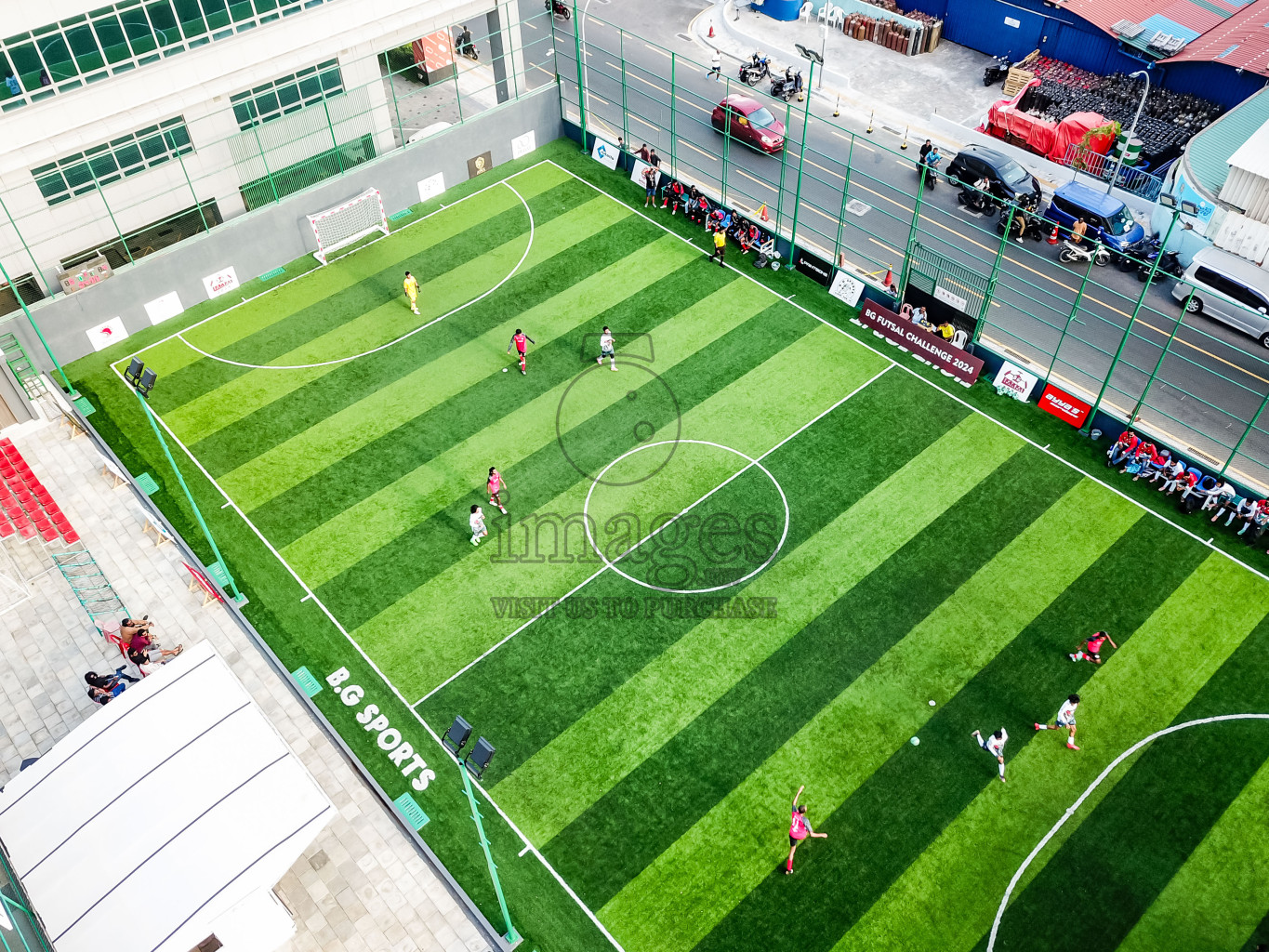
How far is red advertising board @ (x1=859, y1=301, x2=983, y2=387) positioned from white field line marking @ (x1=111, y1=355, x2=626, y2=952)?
18797 mm

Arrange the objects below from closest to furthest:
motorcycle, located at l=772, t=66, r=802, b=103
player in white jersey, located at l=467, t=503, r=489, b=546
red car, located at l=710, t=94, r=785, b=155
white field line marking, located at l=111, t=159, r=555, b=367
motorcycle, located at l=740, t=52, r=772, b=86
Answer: player in white jersey, located at l=467, t=503, r=489, b=546, white field line marking, located at l=111, t=159, r=555, b=367, red car, located at l=710, t=94, r=785, b=155, motorcycle, located at l=772, t=66, r=802, b=103, motorcycle, located at l=740, t=52, r=772, b=86

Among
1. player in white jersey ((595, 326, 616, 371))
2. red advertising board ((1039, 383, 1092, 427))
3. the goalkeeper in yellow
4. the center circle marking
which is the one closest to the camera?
the center circle marking

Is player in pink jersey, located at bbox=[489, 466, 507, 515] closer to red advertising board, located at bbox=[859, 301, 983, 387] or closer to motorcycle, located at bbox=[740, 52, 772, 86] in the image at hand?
red advertising board, located at bbox=[859, 301, 983, 387]

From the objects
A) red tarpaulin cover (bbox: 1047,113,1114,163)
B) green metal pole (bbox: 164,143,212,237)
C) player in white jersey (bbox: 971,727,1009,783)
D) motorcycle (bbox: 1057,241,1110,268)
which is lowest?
player in white jersey (bbox: 971,727,1009,783)

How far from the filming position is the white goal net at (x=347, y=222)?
116 ft

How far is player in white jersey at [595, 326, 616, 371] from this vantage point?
30594 millimetres

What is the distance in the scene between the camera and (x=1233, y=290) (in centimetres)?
3272

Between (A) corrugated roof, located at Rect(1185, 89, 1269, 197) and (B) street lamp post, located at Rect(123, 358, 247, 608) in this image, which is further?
(A) corrugated roof, located at Rect(1185, 89, 1269, 197)

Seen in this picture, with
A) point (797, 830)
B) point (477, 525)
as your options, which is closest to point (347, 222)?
point (477, 525)

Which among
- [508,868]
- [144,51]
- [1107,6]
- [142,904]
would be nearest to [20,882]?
[142,904]

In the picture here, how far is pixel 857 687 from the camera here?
23.3 m

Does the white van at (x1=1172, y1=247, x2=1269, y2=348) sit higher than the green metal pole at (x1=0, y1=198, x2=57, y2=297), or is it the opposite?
the green metal pole at (x1=0, y1=198, x2=57, y2=297)

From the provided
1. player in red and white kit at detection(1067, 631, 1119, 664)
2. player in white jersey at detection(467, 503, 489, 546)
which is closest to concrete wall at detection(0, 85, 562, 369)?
player in white jersey at detection(467, 503, 489, 546)

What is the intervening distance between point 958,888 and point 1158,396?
17609 mm
